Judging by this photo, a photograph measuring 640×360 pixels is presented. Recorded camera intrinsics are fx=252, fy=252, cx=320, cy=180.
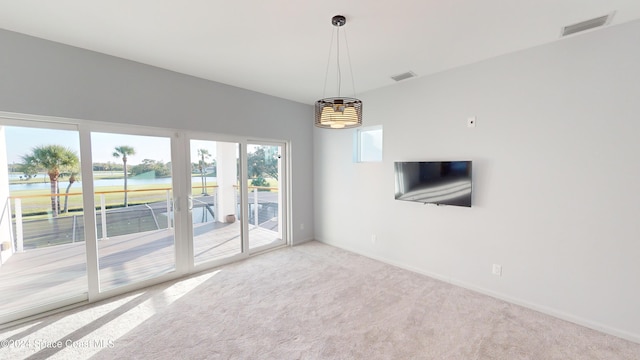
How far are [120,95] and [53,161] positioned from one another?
970 mm

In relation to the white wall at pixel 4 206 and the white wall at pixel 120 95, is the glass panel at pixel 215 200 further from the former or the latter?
the white wall at pixel 4 206

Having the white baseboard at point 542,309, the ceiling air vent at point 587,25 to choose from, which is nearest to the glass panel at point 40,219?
the white baseboard at point 542,309

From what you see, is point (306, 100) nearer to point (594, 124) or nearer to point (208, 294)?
point (208, 294)

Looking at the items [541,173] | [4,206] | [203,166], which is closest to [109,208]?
[4,206]

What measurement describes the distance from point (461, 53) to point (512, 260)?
240 cm

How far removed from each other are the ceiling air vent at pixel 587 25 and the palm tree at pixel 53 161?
16.7 ft

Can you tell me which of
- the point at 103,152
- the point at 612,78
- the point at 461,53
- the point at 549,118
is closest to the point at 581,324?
the point at 549,118

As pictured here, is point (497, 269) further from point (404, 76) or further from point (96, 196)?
point (96, 196)

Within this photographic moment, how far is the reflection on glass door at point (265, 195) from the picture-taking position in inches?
172

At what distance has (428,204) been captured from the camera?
349 centimetres

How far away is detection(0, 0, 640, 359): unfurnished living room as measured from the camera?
2.17m

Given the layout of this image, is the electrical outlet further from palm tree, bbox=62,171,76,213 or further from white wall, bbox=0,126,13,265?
white wall, bbox=0,126,13,265

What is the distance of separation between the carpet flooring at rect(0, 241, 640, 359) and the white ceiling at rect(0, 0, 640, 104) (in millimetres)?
2792

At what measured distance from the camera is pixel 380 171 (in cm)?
403
